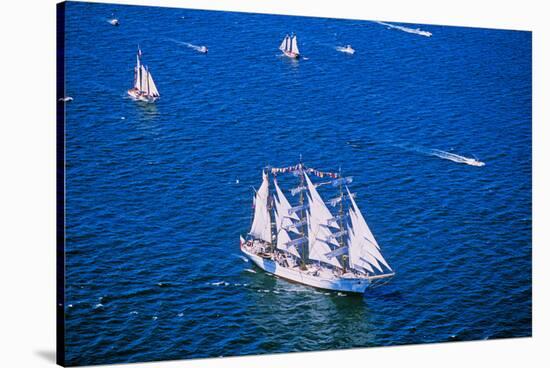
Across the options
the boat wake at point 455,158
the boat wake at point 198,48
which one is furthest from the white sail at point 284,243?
the boat wake at point 198,48

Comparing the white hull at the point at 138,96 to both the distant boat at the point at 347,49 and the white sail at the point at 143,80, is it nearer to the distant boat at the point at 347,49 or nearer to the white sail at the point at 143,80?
the white sail at the point at 143,80

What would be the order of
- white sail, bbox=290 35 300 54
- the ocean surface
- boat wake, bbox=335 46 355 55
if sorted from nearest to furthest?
the ocean surface → white sail, bbox=290 35 300 54 → boat wake, bbox=335 46 355 55

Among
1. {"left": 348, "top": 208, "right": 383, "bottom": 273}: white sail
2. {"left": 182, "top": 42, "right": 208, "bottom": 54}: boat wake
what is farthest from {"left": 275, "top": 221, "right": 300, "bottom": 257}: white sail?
{"left": 182, "top": 42, "right": 208, "bottom": 54}: boat wake

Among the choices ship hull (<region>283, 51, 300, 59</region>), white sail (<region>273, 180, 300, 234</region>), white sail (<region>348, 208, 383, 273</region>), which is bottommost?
white sail (<region>348, 208, 383, 273</region>)

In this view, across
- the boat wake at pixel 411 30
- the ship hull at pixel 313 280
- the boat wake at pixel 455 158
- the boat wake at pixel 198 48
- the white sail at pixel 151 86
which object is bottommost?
the ship hull at pixel 313 280

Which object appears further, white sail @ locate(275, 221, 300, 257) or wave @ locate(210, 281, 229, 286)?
white sail @ locate(275, 221, 300, 257)

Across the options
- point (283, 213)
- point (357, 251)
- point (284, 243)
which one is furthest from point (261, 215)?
point (357, 251)

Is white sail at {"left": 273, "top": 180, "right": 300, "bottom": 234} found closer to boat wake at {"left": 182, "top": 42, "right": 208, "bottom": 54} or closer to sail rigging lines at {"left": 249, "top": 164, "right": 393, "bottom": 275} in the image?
sail rigging lines at {"left": 249, "top": 164, "right": 393, "bottom": 275}
